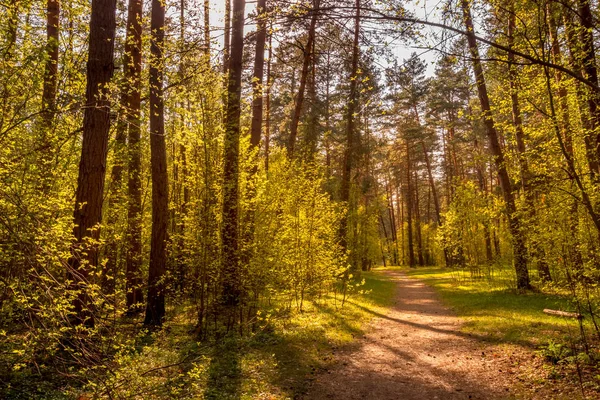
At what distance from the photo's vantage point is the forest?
415 cm

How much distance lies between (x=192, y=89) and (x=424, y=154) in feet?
98.7

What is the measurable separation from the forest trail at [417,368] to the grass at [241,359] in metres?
0.46

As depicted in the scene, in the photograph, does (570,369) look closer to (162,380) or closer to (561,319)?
(561,319)

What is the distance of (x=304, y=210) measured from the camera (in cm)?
1141

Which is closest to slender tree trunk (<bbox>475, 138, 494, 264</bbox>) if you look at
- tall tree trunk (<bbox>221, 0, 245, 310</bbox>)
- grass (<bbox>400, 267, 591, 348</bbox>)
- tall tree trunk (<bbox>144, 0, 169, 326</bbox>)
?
grass (<bbox>400, 267, 591, 348</bbox>)

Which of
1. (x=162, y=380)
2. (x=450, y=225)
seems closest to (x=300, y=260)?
(x=162, y=380)

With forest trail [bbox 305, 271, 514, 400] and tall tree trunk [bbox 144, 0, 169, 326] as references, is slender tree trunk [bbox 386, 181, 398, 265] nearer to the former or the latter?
forest trail [bbox 305, 271, 514, 400]

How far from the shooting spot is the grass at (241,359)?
5.07 m

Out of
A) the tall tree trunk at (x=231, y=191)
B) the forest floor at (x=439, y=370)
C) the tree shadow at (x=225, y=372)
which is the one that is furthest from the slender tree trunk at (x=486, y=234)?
the tree shadow at (x=225, y=372)

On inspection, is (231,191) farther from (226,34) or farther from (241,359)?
(226,34)

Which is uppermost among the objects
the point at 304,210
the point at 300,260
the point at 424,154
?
the point at 424,154

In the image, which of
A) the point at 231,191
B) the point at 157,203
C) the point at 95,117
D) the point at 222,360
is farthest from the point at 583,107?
the point at 157,203

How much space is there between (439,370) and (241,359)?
3.66 metres

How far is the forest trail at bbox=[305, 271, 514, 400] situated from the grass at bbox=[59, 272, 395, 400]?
0.46 metres
